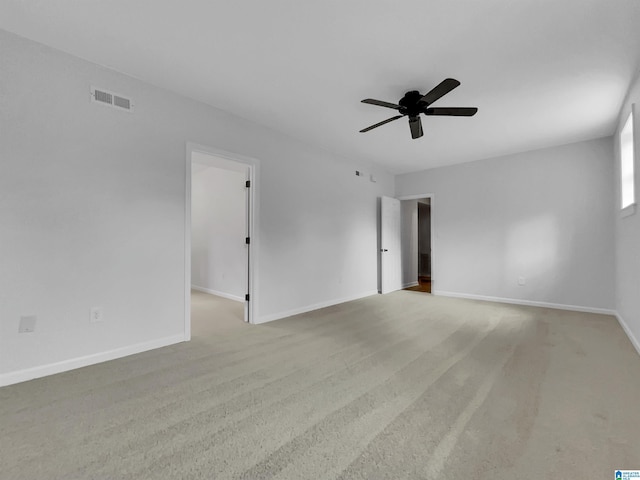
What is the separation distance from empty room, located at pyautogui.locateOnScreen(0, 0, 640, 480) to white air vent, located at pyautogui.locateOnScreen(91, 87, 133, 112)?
1 cm

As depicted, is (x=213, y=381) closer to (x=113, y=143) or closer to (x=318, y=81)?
(x=113, y=143)

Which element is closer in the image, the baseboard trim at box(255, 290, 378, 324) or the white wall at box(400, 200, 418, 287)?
the baseboard trim at box(255, 290, 378, 324)

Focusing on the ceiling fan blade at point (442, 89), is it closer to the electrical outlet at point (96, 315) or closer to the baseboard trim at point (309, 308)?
the baseboard trim at point (309, 308)

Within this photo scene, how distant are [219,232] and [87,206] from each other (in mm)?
3219

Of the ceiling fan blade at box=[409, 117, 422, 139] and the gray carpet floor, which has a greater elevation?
the ceiling fan blade at box=[409, 117, 422, 139]

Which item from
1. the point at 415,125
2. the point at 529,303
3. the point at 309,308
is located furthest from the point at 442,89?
the point at 529,303

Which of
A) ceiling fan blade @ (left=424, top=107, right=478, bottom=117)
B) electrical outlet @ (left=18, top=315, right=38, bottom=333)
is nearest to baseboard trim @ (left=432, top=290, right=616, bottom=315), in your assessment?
ceiling fan blade @ (left=424, top=107, right=478, bottom=117)

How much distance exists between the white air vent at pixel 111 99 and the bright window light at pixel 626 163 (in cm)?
533

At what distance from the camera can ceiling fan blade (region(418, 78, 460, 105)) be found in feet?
7.35

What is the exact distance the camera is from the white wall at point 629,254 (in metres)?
2.78

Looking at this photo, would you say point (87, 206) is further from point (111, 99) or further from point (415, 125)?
point (415, 125)

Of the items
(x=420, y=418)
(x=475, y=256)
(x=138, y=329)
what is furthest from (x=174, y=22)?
(x=475, y=256)

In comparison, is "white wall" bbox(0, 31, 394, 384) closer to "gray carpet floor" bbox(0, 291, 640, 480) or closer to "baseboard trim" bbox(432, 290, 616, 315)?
"gray carpet floor" bbox(0, 291, 640, 480)

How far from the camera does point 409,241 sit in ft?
23.8
